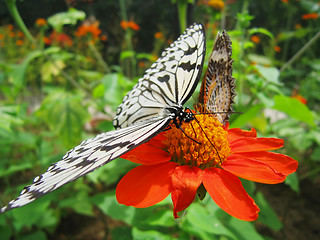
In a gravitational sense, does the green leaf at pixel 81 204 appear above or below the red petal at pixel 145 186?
below

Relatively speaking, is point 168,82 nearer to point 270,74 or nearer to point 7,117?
point 270,74

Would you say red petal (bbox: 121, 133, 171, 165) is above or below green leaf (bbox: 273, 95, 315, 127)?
above

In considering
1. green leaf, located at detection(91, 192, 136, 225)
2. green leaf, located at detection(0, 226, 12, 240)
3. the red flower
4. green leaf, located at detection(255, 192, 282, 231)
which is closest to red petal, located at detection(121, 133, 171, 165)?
the red flower

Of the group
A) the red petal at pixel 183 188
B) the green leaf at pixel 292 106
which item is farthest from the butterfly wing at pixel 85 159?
the green leaf at pixel 292 106

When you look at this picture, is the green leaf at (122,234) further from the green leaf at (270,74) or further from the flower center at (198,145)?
the green leaf at (270,74)

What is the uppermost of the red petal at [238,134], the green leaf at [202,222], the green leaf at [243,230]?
the red petal at [238,134]

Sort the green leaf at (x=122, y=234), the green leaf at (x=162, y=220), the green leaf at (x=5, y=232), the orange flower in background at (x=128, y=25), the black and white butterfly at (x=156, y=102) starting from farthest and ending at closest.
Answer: the orange flower in background at (x=128, y=25), the green leaf at (x=5, y=232), the green leaf at (x=122, y=234), the green leaf at (x=162, y=220), the black and white butterfly at (x=156, y=102)

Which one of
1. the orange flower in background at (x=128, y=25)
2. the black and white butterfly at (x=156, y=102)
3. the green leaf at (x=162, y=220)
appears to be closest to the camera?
the black and white butterfly at (x=156, y=102)

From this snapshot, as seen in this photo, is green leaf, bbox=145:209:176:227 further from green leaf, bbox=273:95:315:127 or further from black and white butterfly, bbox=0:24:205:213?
green leaf, bbox=273:95:315:127
